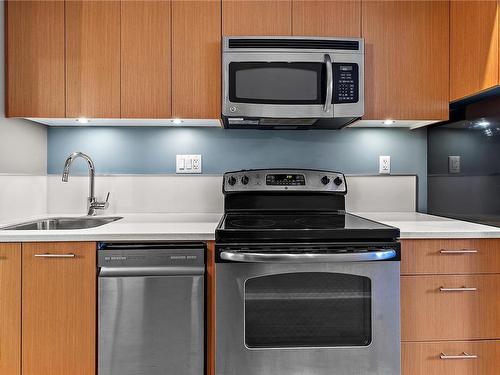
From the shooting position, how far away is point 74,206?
2.25 m

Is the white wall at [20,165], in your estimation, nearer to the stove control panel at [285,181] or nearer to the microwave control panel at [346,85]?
the stove control panel at [285,181]

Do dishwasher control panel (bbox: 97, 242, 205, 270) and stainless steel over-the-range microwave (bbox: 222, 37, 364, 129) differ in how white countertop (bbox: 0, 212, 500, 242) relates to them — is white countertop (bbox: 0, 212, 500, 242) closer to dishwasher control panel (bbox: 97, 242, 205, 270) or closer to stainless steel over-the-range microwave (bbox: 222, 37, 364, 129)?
dishwasher control panel (bbox: 97, 242, 205, 270)

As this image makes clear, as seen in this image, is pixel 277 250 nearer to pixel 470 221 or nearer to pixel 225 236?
pixel 225 236

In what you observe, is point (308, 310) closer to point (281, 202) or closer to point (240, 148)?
point (281, 202)

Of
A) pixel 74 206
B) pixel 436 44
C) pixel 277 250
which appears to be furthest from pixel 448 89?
pixel 74 206

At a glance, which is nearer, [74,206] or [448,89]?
[448,89]

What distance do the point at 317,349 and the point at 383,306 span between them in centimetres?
32

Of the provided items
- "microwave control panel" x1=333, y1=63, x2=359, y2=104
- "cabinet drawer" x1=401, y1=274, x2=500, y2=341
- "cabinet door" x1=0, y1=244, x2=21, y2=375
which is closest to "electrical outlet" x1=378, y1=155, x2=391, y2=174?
"microwave control panel" x1=333, y1=63, x2=359, y2=104

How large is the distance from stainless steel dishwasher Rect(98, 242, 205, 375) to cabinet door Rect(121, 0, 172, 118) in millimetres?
772

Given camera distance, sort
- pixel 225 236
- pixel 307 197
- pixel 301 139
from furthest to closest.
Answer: pixel 301 139
pixel 307 197
pixel 225 236

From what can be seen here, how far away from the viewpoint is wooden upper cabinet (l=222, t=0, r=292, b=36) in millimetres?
1947

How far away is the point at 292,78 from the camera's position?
6.20ft

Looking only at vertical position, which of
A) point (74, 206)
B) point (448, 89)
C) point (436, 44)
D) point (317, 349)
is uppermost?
point (436, 44)

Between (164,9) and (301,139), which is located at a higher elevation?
(164,9)
